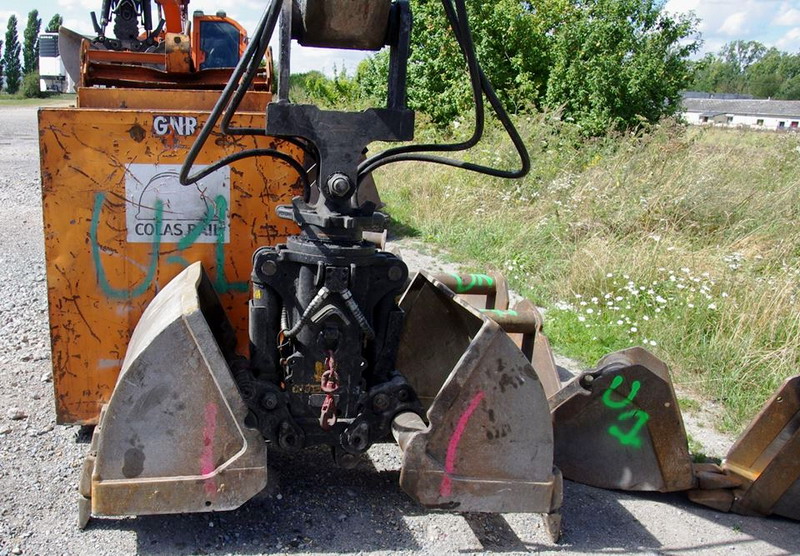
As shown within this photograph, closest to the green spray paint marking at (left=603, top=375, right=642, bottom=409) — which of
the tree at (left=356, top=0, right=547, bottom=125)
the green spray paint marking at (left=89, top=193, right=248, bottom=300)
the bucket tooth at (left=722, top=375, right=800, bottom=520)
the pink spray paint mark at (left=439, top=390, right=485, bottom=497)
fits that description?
the bucket tooth at (left=722, top=375, right=800, bottom=520)

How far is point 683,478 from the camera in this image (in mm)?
3357

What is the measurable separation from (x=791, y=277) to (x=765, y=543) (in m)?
3.07

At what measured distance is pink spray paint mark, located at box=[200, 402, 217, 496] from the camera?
2.71 meters

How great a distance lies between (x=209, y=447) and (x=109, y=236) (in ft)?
4.00

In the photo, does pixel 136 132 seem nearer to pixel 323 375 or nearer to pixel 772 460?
pixel 323 375

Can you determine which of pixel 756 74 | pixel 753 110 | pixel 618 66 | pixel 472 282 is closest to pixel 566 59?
pixel 618 66

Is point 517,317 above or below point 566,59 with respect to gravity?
below

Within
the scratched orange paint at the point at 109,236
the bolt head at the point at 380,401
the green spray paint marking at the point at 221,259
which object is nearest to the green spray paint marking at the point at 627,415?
the bolt head at the point at 380,401

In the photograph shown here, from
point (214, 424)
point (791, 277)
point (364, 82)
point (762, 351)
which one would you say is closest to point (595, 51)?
point (364, 82)

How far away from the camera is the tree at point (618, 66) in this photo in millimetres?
13500

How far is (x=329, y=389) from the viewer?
283 cm

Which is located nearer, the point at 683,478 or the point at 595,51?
the point at 683,478

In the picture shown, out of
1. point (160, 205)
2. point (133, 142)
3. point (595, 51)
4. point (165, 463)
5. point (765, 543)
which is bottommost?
point (765, 543)

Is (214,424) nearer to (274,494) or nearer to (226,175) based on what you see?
(274,494)
